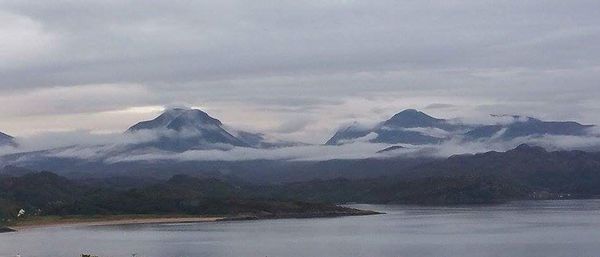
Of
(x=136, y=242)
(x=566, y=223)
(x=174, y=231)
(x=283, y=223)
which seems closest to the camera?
(x=136, y=242)

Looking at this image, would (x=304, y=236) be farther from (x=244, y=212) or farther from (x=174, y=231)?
(x=244, y=212)

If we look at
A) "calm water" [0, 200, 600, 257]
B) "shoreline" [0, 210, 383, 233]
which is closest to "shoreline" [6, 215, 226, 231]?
"shoreline" [0, 210, 383, 233]

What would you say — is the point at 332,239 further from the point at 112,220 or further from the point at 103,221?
the point at 112,220

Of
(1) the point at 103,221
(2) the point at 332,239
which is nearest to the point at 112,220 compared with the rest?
(1) the point at 103,221

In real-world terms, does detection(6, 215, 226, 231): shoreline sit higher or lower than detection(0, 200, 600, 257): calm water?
higher

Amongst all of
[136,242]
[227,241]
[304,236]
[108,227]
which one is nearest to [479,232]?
[304,236]

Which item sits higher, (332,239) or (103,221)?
(103,221)

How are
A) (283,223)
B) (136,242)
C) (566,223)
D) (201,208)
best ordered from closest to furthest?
1. (136,242)
2. (566,223)
3. (283,223)
4. (201,208)

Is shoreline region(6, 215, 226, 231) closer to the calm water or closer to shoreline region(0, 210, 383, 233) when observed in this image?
shoreline region(0, 210, 383, 233)
